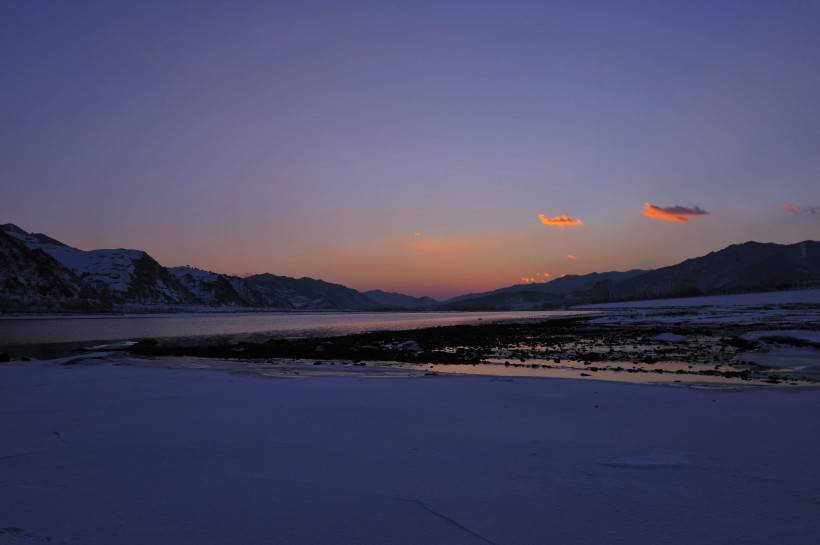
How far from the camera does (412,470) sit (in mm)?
5809

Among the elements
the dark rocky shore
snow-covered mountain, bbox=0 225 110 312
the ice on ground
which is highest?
snow-covered mountain, bbox=0 225 110 312

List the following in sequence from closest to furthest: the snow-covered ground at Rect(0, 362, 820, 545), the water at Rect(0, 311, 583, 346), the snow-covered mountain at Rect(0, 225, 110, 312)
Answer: the snow-covered ground at Rect(0, 362, 820, 545) → the water at Rect(0, 311, 583, 346) → the snow-covered mountain at Rect(0, 225, 110, 312)

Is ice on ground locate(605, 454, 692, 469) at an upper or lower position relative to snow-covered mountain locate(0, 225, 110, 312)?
lower

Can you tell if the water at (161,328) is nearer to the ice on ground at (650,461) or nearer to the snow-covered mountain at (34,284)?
the ice on ground at (650,461)

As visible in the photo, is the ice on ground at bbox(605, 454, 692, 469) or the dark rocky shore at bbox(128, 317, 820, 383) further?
the dark rocky shore at bbox(128, 317, 820, 383)

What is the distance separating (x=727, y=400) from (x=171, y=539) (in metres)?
11.0

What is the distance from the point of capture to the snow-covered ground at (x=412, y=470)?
4.18 metres

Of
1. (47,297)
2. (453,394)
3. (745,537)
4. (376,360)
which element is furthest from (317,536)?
(47,297)

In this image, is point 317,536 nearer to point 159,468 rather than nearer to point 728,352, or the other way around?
point 159,468

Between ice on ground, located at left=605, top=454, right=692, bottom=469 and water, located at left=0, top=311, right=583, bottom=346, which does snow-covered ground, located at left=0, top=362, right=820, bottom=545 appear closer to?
ice on ground, located at left=605, top=454, right=692, bottom=469

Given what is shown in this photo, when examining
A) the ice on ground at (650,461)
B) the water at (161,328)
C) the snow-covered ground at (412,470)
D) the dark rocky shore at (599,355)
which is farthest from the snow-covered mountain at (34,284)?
the ice on ground at (650,461)

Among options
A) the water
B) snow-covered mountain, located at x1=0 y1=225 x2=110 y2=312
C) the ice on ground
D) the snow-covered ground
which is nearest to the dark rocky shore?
the snow-covered ground

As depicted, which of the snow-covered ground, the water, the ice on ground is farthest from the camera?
the water

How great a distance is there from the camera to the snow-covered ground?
13.7ft
